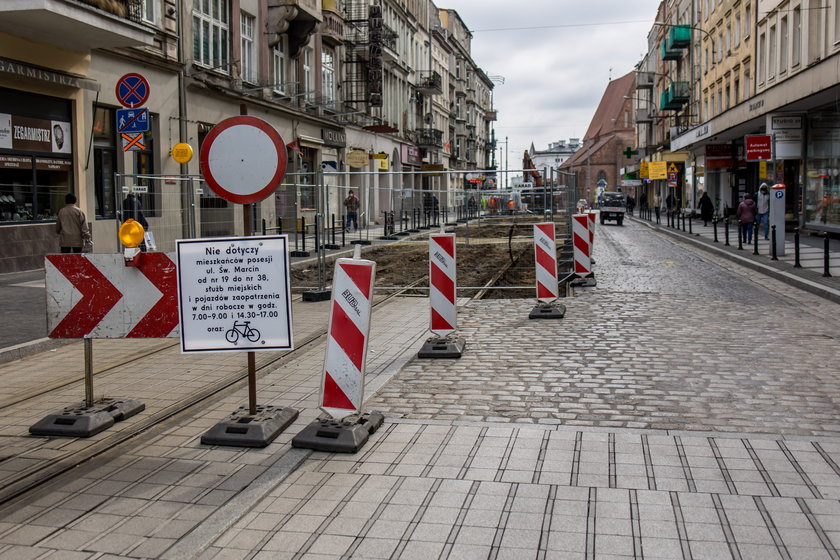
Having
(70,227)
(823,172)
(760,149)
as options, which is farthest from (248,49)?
(823,172)

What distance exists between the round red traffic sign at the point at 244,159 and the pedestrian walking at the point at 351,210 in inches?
437

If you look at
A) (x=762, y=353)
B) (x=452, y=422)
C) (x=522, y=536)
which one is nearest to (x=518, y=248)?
(x=762, y=353)

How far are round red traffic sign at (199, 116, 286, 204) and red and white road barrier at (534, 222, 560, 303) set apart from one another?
223 inches

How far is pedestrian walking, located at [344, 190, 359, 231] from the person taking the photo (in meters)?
17.2

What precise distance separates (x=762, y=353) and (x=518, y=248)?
13.7 metres

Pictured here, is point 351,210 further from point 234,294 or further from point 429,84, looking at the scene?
point 429,84

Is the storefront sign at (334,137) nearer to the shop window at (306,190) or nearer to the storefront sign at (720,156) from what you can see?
the storefront sign at (720,156)

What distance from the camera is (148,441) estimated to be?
18.9 feet

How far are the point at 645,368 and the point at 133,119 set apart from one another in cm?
982

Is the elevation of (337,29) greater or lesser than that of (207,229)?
greater

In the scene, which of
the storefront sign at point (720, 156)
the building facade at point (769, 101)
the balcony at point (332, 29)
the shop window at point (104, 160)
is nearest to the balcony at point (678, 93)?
the building facade at point (769, 101)

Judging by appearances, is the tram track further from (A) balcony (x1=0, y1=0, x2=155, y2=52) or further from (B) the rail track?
(A) balcony (x1=0, y1=0, x2=155, y2=52)

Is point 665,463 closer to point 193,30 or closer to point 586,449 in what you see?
point 586,449

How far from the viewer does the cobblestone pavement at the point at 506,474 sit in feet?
13.0
